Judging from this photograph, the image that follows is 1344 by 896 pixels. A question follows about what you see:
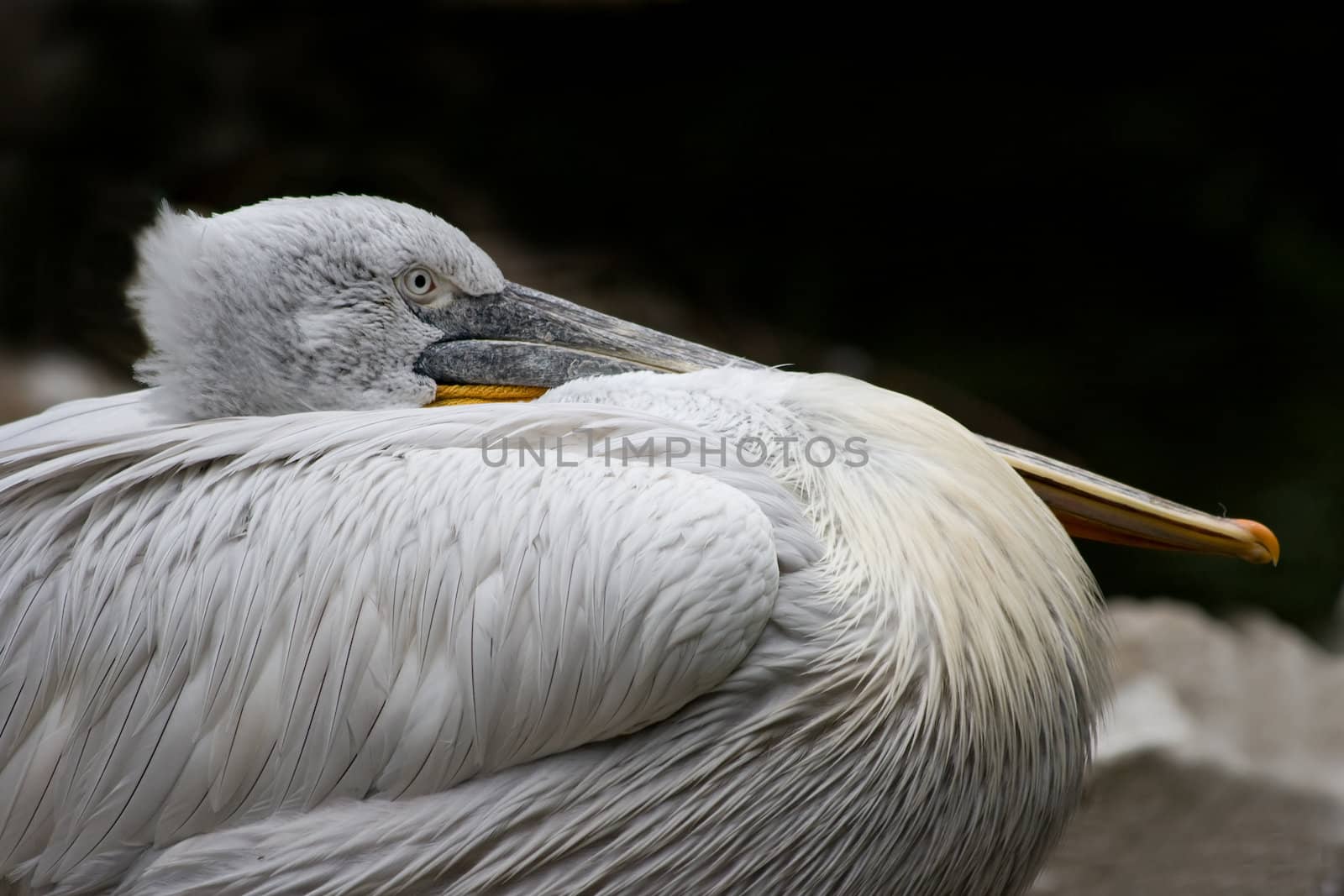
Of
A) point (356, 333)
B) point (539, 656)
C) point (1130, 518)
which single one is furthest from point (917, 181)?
point (539, 656)

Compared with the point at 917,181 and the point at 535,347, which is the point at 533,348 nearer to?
the point at 535,347

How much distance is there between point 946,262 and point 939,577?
399 centimetres

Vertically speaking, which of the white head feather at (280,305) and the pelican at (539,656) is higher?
the white head feather at (280,305)

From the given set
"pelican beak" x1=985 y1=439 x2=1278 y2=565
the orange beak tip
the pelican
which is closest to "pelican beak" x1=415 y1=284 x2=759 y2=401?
the pelican

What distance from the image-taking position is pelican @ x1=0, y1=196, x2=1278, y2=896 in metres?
1.41

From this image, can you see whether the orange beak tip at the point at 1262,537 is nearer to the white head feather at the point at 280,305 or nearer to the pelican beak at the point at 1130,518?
the pelican beak at the point at 1130,518

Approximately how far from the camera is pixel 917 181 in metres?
5.30

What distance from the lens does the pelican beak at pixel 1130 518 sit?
5.72ft

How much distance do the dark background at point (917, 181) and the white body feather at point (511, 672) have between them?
3247mm

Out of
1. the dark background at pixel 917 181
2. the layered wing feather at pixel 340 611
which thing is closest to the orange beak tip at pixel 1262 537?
the layered wing feather at pixel 340 611

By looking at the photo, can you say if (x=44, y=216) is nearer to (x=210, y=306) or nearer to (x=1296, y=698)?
(x=210, y=306)

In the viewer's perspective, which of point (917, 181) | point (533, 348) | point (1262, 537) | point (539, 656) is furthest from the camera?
point (917, 181)

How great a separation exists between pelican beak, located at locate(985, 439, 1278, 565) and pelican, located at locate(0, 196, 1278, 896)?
150mm

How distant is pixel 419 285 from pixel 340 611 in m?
0.56
